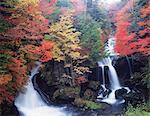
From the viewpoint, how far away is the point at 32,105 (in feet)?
74.2

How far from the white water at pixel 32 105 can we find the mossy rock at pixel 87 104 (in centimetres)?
145

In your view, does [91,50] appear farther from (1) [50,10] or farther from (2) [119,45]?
(1) [50,10]

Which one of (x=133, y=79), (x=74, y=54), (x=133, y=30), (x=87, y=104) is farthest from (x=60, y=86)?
(x=133, y=30)

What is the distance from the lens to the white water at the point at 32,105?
21422mm

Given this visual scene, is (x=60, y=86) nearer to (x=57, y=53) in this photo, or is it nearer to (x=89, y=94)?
(x=89, y=94)

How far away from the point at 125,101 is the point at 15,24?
11.5 metres

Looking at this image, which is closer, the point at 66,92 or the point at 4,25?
the point at 4,25

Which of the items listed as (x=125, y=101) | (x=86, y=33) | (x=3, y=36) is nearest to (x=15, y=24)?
(x=3, y=36)

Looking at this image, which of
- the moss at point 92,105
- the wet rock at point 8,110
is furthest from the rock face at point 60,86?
the wet rock at point 8,110

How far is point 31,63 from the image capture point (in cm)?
2186

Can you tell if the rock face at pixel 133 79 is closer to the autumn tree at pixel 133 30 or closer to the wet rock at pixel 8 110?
the autumn tree at pixel 133 30

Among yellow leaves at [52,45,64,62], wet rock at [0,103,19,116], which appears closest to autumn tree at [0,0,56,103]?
wet rock at [0,103,19,116]

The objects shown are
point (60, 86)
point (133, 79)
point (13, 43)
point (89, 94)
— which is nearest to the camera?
point (13, 43)

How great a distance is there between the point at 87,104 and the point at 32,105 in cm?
392
